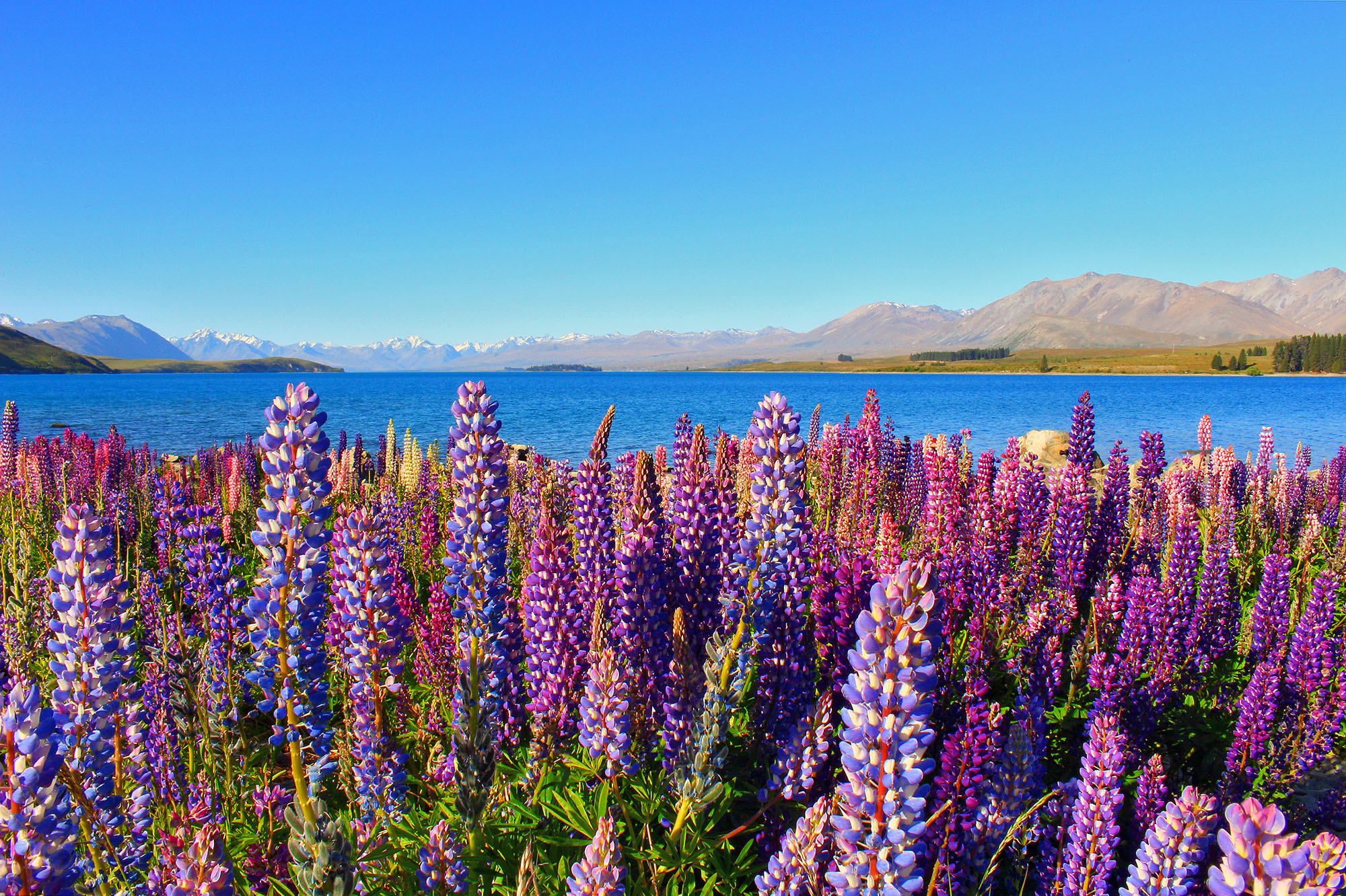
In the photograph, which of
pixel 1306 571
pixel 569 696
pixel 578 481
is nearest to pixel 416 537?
pixel 578 481

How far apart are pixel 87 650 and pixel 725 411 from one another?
273ft

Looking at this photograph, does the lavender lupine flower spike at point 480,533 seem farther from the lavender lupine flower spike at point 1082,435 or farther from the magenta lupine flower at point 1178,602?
the lavender lupine flower spike at point 1082,435

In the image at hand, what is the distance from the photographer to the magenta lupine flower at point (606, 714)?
8.48ft

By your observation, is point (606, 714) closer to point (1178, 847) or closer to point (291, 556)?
point (291, 556)

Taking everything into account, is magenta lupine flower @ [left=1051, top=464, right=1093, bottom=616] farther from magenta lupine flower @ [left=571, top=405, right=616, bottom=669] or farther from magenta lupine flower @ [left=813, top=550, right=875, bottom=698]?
magenta lupine flower @ [left=571, top=405, right=616, bottom=669]

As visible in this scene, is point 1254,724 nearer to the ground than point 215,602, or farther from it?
nearer to the ground

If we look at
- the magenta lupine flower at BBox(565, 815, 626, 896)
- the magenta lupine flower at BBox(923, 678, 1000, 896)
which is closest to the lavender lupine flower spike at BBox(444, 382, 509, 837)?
the magenta lupine flower at BBox(565, 815, 626, 896)

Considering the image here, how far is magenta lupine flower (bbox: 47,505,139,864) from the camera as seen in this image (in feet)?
7.03

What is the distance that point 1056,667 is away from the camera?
4141mm

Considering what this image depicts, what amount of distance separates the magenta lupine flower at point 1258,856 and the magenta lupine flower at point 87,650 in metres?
3.07

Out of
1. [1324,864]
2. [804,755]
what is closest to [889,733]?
[1324,864]

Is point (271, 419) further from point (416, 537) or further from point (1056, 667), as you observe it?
point (416, 537)

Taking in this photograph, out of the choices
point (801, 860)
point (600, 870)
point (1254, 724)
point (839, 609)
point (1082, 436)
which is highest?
point (1082, 436)

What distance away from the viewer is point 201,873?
5.17 feet
